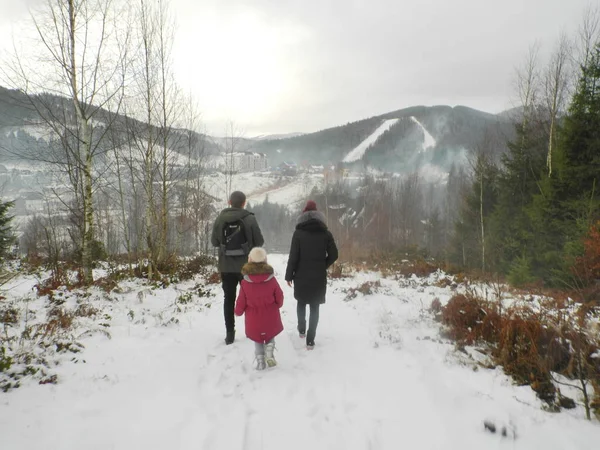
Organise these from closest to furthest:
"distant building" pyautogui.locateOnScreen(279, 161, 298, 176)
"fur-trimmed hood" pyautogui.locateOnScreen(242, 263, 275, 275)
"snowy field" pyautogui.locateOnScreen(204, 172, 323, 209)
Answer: "fur-trimmed hood" pyautogui.locateOnScreen(242, 263, 275, 275)
"snowy field" pyautogui.locateOnScreen(204, 172, 323, 209)
"distant building" pyautogui.locateOnScreen(279, 161, 298, 176)

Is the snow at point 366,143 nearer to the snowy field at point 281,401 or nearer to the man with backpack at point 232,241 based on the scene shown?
the man with backpack at point 232,241

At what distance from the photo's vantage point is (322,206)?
1959 inches

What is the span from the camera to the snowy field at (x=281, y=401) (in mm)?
2203

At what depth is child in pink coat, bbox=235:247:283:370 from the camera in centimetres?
321

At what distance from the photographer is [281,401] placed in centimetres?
273

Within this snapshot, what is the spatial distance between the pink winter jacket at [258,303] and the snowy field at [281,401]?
0.53 metres

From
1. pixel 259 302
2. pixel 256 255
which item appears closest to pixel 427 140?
pixel 256 255

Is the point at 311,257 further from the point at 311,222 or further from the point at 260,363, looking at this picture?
the point at 260,363

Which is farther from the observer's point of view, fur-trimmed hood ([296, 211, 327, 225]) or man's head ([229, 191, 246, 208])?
man's head ([229, 191, 246, 208])

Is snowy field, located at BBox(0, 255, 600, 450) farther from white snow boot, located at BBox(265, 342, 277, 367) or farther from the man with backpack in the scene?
the man with backpack

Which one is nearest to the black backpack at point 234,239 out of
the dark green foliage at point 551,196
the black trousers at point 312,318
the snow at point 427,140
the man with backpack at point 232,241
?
the man with backpack at point 232,241

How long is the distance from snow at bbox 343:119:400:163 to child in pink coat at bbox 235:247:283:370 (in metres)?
126

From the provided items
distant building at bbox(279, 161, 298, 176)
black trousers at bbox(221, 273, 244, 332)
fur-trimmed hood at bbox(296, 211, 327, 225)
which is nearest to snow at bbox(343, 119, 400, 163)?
distant building at bbox(279, 161, 298, 176)

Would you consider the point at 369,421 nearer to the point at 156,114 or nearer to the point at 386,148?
the point at 156,114
